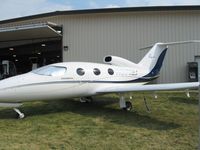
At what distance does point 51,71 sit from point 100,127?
3.32 meters

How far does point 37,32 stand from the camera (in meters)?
28.6

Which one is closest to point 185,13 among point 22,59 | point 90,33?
point 90,33

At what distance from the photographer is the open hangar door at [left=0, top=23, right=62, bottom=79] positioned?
27266mm

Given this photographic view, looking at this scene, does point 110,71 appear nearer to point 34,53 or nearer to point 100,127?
point 100,127

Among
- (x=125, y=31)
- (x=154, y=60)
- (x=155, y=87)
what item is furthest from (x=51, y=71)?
(x=125, y=31)

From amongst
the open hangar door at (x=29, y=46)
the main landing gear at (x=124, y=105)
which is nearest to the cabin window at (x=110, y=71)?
the main landing gear at (x=124, y=105)

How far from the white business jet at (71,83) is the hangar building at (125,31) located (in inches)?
340

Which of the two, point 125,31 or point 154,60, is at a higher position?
point 125,31

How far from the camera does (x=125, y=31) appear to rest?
84.9ft

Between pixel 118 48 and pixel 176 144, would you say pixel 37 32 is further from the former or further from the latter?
pixel 176 144

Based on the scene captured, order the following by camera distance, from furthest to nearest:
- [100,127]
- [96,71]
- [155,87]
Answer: [96,71] < [155,87] < [100,127]

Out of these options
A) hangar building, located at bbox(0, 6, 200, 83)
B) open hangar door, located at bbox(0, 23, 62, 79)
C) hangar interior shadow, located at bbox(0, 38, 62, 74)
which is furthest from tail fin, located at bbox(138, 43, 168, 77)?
hangar interior shadow, located at bbox(0, 38, 62, 74)

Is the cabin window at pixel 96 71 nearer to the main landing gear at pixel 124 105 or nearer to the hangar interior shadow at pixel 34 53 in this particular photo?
the main landing gear at pixel 124 105

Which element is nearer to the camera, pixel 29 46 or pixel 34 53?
pixel 29 46
